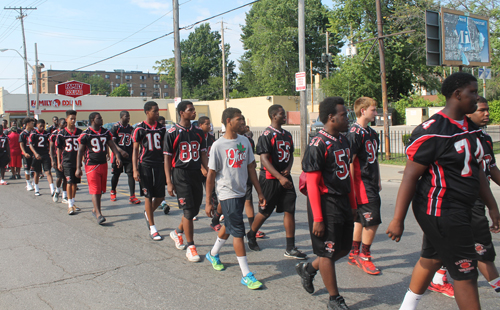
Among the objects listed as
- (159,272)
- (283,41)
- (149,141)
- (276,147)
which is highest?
(283,41)

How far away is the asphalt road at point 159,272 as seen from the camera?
4.08m

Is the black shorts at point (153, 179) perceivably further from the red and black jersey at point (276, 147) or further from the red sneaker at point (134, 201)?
the red sneaker at point (134, 201)

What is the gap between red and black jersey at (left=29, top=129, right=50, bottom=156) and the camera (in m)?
10.9

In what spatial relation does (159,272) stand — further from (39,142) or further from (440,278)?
(39,142)

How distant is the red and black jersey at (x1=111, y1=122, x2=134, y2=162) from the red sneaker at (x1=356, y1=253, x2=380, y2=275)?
6.47 metres

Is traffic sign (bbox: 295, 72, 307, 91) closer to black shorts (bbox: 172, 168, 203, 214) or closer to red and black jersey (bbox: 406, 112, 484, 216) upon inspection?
black shorts (bbox: 172, 168, 203, 214)

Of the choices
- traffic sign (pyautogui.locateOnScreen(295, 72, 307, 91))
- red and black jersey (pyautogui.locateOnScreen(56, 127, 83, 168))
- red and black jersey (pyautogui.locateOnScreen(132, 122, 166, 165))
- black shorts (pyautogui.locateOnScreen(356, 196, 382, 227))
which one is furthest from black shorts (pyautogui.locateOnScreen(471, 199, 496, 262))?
traffic sign (pyautogui.locateOnScreen(295, 72, 307, 91))

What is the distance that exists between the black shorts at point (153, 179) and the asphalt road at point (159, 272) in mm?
745

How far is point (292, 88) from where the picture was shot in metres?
60.6

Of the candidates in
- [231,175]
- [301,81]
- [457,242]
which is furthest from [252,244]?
[301,81]

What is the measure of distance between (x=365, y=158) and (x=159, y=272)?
2844 millimetres

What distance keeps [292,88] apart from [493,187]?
51.2 m

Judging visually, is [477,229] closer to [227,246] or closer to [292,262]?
[292,262]

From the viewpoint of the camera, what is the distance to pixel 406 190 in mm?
2988
